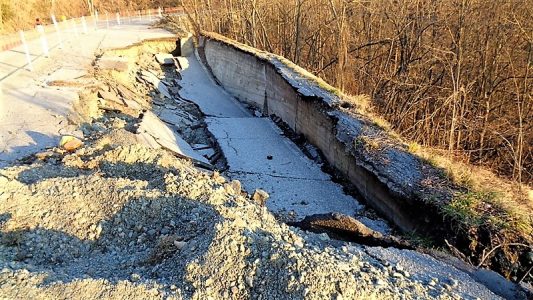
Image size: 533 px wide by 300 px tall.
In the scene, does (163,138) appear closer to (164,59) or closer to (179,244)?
(179,244)

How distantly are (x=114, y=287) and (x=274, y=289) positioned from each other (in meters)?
1.17

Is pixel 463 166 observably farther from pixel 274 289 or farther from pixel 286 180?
pixel 274 289

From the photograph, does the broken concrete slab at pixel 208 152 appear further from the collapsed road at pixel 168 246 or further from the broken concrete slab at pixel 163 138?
the collapsed road at pixel 168 246

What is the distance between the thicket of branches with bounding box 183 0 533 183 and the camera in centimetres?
758

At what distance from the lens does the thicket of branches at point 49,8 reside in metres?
25.6

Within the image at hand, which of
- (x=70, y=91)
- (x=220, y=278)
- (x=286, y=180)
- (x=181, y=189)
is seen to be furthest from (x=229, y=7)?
(x=220, y=278)

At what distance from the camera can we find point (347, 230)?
4902 mm

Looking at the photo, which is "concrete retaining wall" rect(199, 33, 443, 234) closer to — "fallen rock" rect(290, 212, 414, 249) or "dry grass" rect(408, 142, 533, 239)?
"dry grass" rect(408, 142, 533, 239)

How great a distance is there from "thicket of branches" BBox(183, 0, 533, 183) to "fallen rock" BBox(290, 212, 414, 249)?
217cm

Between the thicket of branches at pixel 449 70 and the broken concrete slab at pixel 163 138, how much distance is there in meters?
4.28

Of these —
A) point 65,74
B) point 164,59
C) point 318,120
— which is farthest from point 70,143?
point 164,59

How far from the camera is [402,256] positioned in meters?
4.02

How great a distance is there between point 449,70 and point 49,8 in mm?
33760

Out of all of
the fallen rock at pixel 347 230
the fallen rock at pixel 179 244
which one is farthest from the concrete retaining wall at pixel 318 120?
the fallen rock at pixel 179 244
